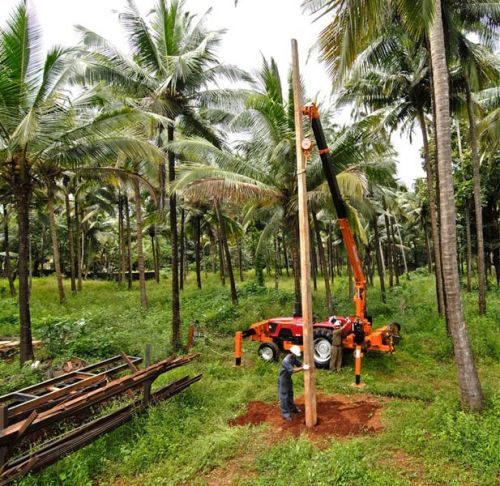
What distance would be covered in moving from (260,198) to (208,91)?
3.59m

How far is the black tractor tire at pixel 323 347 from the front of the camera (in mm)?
10188

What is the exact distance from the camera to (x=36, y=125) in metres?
8.12

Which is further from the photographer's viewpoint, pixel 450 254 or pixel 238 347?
pixel 238 347

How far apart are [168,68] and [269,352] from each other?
856cm

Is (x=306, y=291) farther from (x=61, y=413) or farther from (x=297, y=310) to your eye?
(x=297, y=310)

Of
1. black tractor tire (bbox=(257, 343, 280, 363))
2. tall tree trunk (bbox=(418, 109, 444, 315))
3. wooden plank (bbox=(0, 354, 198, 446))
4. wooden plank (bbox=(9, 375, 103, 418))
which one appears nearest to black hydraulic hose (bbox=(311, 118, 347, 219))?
black tractor tire (bbox=(257, 343, 280, 363))

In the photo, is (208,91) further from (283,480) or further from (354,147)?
(283,480)

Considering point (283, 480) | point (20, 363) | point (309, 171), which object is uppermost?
point (309, 171)

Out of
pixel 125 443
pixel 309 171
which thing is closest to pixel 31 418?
pixel 125 443

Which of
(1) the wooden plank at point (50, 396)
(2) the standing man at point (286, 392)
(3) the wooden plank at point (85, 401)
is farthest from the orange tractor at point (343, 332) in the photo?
(1) the wooden plank at point (50, 396)

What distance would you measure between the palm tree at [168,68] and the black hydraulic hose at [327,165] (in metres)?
4.56

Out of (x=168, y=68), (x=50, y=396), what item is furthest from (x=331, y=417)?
(x=168, y=68)

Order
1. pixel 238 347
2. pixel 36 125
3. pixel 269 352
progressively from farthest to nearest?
pixel 269 352 < pixel 238 347 < pixel 36 125

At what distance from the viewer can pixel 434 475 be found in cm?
502
